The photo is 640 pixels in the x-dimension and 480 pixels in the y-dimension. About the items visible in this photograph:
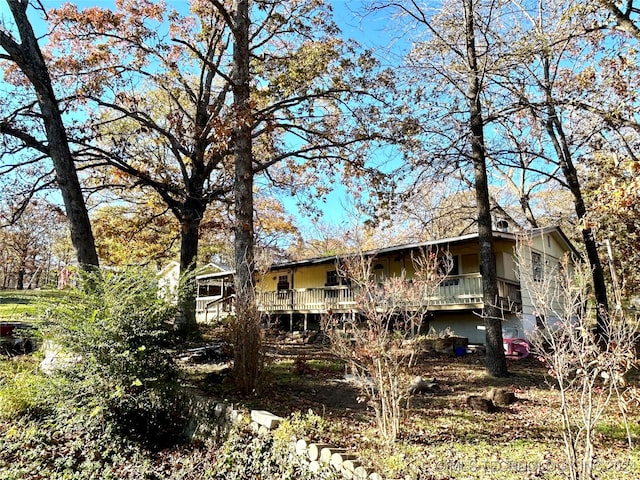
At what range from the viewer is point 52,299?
6.53 metres

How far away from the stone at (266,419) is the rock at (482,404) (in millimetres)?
3150

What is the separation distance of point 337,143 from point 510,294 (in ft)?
29.2

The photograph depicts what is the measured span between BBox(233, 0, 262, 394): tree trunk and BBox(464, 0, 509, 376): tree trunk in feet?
17.7

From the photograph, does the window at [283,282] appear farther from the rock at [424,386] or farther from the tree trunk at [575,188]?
the rock at [424,386]

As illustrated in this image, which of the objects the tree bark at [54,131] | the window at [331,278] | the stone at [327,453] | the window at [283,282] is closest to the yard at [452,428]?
the stone at [327,453]

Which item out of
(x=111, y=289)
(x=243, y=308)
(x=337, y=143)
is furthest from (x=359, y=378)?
(x=337, y=143)

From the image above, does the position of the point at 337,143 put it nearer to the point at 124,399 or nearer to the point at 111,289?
the point at 111,289

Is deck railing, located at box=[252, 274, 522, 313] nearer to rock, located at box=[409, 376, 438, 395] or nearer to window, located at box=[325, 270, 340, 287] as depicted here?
window, located at box=[325, 270, 340, 287]

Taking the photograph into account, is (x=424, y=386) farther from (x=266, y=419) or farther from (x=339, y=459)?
(x=339, y=459)

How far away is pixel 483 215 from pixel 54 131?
414 inches

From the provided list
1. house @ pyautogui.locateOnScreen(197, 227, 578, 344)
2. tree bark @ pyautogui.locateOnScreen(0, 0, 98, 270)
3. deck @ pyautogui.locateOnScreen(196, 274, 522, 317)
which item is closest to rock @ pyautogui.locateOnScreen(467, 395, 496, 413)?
deck @ pyautogui.locateOnScreen(196, 274, 522, 317)

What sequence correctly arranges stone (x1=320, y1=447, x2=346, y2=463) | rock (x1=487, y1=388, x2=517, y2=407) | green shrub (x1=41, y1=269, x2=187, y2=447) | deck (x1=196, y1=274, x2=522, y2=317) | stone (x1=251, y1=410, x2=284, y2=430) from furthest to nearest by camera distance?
deck (x1=196, y1=274, x2=522, y2=317) < rock (x1=487, y1=388, x2=517, y2=407) < green shrub (x1=41, y1=269, x2=187, y2=447) < stone (x1=251, y1=410, x2=284, y2=430) < stone (x1=320, y1=447, x2=346, y2=463)

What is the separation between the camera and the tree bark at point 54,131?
372 inches

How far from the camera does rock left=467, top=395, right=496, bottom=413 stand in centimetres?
630
